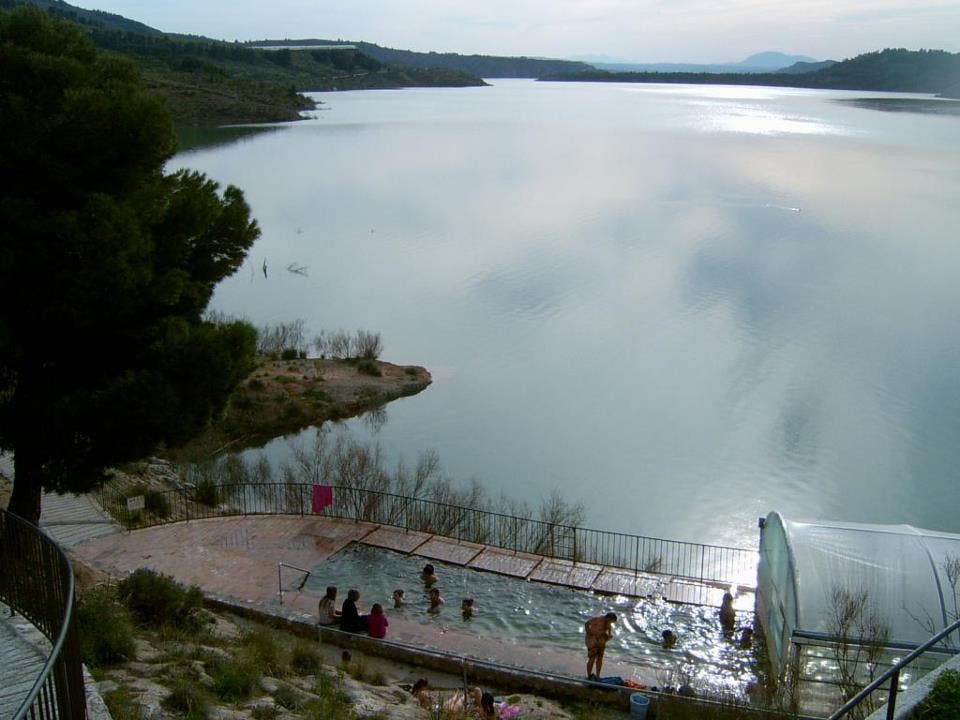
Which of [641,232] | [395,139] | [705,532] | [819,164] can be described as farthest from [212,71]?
[705,532]

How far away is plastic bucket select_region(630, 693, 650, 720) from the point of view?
436 inches

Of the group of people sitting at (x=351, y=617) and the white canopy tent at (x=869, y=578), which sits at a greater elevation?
the white canopy tent at (x=869, y=578)

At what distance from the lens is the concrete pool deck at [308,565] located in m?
13.7

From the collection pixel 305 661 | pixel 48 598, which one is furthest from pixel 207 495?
pixel 48 598

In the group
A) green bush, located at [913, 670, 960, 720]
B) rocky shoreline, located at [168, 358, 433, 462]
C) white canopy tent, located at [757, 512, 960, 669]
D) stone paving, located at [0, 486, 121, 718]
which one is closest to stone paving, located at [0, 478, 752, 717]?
white canopy tent, located at [757, 512, 960, 669]

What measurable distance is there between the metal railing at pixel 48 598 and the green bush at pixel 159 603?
3.24 metres

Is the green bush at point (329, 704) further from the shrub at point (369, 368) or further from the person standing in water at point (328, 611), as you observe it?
the shrub at point (369, 368)

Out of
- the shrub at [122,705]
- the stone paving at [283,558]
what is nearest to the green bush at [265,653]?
the stone paving at [283,558]

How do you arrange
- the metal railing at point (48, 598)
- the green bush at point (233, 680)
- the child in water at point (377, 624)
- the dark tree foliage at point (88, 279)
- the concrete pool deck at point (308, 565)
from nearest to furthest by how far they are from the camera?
1. the metal railing at point (48, 598)
2. the green bush at point (233, 680)
3. the dark tree foliage at point (88, 279)
4. the child in water at point (377, 624)
5. the concrete pool deck at point (308, 565)

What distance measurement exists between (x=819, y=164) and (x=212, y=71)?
10658cm

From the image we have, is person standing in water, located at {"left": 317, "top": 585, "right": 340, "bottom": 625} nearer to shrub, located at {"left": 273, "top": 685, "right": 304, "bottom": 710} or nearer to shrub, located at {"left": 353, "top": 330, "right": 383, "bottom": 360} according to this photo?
shrub, located at {"left": 273, "top": 685, "right": 304, "bottom": 710}

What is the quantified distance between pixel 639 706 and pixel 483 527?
38.2ft

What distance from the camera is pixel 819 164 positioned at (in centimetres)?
10012

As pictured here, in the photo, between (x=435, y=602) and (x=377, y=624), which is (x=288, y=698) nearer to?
(x=377, y=624)
